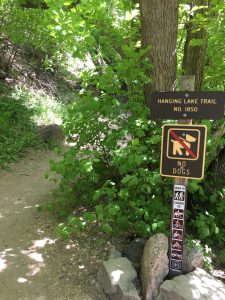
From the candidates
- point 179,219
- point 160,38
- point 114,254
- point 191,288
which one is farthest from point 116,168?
point 191,288

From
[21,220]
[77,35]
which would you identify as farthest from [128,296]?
[77,35]

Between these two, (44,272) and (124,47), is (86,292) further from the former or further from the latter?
(124,47)

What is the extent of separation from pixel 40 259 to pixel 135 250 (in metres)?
1.21

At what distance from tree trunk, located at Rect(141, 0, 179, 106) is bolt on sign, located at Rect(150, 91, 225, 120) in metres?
1.21

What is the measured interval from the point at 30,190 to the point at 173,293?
4270mm

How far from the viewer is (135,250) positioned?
425 cm

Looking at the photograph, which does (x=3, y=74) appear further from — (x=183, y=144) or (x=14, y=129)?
(x=183, y=144)

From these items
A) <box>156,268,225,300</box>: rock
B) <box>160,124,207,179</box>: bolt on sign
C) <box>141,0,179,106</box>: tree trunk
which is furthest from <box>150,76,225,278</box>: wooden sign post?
<box>141,0,179,106</box>: tree trunk

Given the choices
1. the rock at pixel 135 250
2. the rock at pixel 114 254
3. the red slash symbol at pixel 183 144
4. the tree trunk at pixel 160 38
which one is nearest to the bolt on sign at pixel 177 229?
the red slash symbol at pixel 183 144

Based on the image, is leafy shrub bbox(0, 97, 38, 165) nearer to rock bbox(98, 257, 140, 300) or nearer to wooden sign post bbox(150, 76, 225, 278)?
rock bbox(98, 257, 140, 300)

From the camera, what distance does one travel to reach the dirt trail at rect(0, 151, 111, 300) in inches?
152

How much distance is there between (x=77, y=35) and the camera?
4641 millimetres

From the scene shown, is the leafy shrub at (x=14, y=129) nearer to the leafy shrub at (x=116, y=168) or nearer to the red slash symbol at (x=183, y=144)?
the leafy shrub at (x=116, y=168)

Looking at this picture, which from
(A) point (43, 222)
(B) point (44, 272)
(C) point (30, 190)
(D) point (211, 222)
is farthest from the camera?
(C) point (30, 190)
